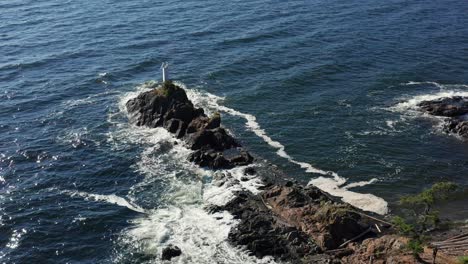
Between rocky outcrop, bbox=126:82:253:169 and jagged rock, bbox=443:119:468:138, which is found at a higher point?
rocky outcrop, bbox=126:82:253:169

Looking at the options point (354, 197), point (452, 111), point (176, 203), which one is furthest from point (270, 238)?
point (452, 111)

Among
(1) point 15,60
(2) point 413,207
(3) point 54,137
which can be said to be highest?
(1) point 15,60

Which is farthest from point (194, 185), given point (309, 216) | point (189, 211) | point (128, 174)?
point (309, 216)

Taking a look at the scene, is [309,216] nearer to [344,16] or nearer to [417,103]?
[417,103]

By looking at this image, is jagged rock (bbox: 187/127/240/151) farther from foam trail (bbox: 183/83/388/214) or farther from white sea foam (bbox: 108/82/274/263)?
foam trail (bbox: 183/83/388/214)

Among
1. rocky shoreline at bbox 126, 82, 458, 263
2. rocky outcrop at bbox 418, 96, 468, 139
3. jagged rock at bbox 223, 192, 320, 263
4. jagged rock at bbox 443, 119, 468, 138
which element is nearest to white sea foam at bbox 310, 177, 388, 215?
rocky shoreline at bbox 126, 82, 458, 263
